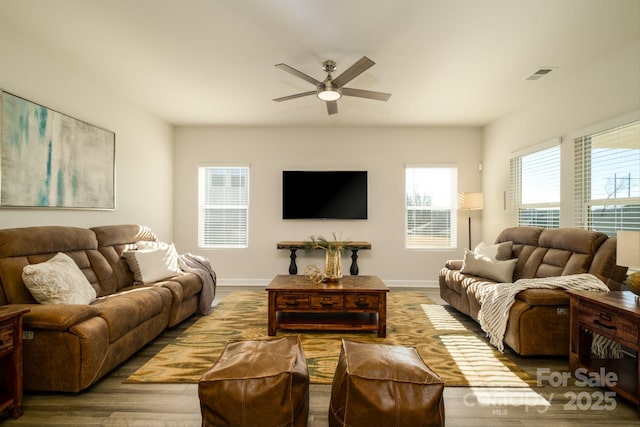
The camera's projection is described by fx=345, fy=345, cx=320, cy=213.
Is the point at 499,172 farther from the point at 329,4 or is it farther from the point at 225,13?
the point at 225,13

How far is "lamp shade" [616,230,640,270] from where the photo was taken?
2223 millimetres

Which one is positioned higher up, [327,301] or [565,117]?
[565,117]

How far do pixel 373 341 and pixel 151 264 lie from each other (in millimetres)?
2442

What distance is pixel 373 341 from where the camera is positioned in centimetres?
321

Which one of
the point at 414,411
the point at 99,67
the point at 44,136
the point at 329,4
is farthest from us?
the point at 99,67

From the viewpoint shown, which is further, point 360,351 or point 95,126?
point 95,126

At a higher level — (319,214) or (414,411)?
(319,214)

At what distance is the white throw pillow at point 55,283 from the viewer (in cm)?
245

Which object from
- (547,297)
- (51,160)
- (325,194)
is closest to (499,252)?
(547,297)

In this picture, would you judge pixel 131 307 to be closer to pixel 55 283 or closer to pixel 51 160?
pixel 55 283

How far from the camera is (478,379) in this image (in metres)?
2.50

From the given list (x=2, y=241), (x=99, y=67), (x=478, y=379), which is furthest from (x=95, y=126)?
(x=478, y=379)

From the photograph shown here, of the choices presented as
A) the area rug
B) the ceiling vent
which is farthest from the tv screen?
the ceiling vent

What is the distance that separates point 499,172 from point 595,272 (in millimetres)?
2767
